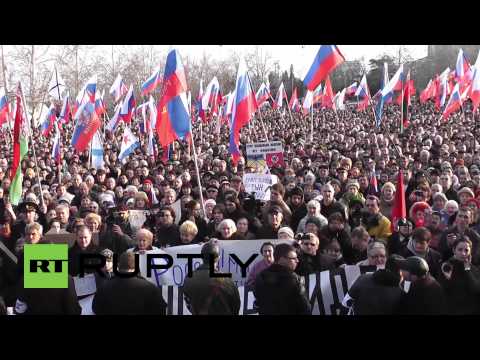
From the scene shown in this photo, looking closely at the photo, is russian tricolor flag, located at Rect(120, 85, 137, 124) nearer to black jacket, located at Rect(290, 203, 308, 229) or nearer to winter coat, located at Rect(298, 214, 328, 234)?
black jacket, located at Rect(290, 203, 308, 229)

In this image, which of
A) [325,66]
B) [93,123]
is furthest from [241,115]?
[93,123]

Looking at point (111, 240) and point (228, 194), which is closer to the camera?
point (111, 240)

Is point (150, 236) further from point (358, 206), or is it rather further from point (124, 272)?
point (358, 206)

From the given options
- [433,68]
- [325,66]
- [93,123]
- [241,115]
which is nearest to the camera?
[241,115]

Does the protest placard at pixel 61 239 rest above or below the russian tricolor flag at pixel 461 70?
below

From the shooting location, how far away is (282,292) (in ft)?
17.8

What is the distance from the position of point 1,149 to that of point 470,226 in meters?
18.6

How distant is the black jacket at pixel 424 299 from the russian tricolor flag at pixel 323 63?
7.71m

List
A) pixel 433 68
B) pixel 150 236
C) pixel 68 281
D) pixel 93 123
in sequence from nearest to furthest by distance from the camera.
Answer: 1. pixel 68 281
2. pixel 150 236
3. pixel 93 123
4. pixel 433 68

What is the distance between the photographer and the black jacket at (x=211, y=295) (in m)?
5.49

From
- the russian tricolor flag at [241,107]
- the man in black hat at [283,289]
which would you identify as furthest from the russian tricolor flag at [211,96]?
the man in black hat at [283,289]

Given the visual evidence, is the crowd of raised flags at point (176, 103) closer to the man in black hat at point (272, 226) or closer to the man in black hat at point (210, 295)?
the man in black hat at point (272, 226)

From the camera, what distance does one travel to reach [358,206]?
8336mm

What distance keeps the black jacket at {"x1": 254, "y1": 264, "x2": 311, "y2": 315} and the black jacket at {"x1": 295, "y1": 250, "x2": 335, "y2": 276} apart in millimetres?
645
